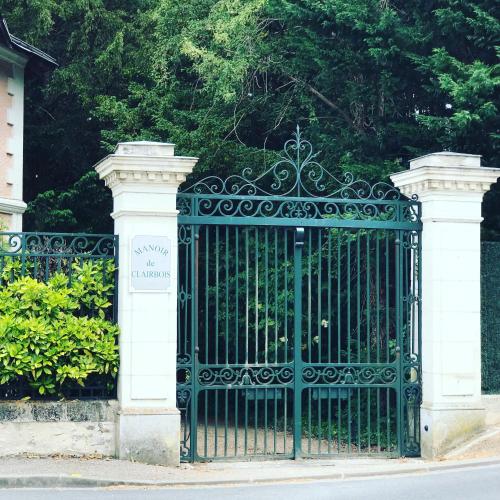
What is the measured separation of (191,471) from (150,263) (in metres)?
2.32

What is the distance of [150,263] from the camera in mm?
10641

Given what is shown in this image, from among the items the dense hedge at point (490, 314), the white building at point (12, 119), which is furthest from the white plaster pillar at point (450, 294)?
the white building at point (12, 119)

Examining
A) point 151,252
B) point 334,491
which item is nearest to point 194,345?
point 151,252

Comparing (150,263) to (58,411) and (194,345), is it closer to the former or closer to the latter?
(194,345)

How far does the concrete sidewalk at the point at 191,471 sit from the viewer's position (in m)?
9.43

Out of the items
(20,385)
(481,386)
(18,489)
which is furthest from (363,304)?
(18,489)

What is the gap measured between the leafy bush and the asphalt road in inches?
59.5

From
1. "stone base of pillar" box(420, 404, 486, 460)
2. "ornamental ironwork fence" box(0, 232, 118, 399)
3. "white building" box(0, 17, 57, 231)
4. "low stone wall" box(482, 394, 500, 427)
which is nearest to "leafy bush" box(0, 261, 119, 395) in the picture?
"ornamental ironwork fence" box(0, 232, 118, 399)

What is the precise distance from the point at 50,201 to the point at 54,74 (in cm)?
273

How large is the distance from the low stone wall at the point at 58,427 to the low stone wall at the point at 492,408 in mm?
4626

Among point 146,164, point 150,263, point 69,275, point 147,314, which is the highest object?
point 146,164

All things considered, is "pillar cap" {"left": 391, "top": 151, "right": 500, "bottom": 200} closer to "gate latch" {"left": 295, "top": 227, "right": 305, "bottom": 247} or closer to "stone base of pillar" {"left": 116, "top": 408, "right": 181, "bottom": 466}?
"gate latch" {"left": 295, "top": 227, "right": 305, "bottom": 247}

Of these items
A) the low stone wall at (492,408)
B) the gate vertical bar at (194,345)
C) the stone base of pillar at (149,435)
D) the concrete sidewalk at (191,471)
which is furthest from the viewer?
the low stone wall at (492,408)

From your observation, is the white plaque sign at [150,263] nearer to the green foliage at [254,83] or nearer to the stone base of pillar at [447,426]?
the stone base of pillar at [447,426]
